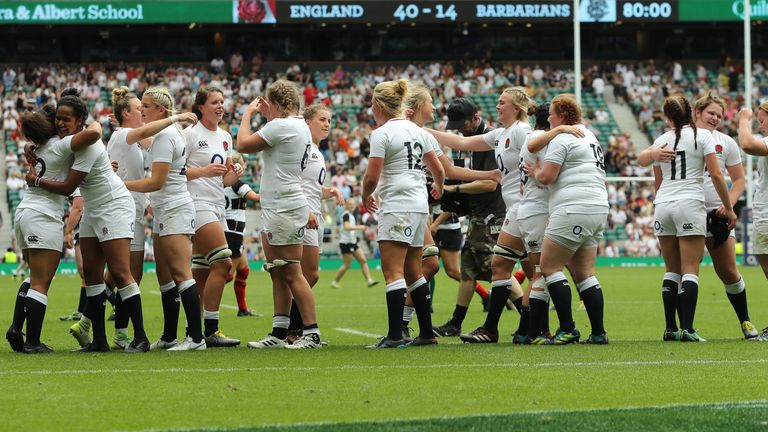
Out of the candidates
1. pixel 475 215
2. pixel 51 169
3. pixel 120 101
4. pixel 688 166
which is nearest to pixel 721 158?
pixel 688 166

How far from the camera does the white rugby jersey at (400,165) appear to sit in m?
9.81

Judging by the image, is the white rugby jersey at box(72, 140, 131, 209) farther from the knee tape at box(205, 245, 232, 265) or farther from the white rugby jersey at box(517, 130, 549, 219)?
the white rugby jersey at box(517, 130, 549, 219)

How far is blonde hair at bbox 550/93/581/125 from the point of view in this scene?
32.8 ft

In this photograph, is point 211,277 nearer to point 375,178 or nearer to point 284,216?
point 284,216

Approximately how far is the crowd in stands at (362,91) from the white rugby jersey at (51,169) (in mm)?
26336

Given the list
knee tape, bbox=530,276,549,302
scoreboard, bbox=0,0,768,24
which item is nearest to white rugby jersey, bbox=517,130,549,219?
knee tape, bbox=530,276,549,302

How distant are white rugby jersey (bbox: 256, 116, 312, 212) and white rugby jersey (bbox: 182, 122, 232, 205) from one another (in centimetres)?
72

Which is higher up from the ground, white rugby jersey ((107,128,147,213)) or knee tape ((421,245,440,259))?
white rugby jersey ((107,128,147,213))

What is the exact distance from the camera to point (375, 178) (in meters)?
9.69

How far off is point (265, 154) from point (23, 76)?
125 feet

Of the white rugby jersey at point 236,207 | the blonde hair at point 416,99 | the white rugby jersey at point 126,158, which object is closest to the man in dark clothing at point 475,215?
the blonde hair at point 416,99

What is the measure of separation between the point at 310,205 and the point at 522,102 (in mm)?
2093

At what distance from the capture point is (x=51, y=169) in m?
9.38

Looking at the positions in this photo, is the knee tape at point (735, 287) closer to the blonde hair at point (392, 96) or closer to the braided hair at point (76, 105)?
the blonde hair at point (392, 96)
